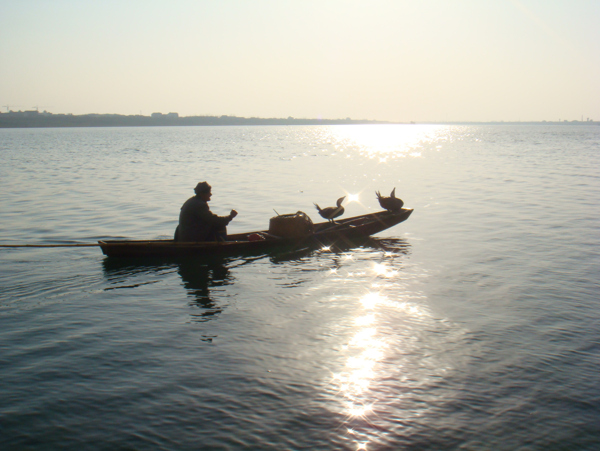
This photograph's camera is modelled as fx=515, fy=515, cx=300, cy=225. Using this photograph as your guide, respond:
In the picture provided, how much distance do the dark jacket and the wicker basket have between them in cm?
164

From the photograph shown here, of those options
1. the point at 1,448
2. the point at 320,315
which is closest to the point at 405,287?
the point at 320,315

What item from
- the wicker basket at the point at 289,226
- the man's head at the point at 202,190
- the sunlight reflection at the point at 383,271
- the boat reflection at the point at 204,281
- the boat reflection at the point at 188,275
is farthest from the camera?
the wicker basket at the point at 289,226

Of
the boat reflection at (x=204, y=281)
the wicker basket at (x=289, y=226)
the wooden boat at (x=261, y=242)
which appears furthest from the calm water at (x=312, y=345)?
the wicker basket at (x=289, y=226)

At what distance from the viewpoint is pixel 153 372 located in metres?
6.77

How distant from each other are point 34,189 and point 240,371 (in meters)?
24.8

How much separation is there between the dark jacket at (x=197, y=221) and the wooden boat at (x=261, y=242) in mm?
287

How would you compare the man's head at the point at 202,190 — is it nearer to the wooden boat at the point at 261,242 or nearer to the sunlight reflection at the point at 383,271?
the wooden boat at the point at 261,242

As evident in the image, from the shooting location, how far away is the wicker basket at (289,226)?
14.0 meters

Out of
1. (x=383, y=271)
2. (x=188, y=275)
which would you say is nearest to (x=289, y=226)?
(x=383, y=271)

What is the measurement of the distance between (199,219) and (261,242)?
1734mm

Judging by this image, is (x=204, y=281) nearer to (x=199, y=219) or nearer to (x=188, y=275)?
(x=188, y=275)

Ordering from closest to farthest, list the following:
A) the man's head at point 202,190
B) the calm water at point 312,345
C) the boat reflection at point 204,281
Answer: the calm water at point 312,345 → the boat reflection at point 204,281 → the man's head at point 202,190

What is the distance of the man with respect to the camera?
491 inches

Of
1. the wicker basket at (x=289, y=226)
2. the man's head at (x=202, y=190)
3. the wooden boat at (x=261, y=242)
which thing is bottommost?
the wooden boat at (x=261, y=242)
